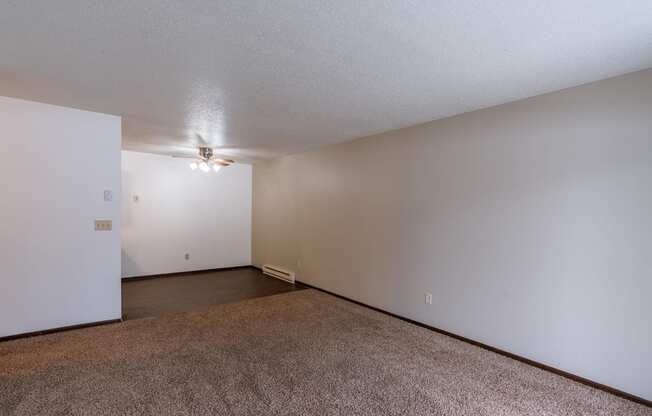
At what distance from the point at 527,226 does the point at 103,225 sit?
4.25 meters

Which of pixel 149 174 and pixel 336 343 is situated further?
pixel 149 174

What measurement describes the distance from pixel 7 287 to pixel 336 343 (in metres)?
3.19

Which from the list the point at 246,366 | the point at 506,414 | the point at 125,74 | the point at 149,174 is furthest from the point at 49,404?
the point at 149,174

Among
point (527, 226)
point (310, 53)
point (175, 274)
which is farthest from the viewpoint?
point (175, 274)

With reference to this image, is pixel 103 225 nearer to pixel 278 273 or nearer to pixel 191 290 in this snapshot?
pixel 191 290

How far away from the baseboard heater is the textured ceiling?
325 centimetres

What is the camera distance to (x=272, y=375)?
8.41ft

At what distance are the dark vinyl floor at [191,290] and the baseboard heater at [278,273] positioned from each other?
0.44 feet

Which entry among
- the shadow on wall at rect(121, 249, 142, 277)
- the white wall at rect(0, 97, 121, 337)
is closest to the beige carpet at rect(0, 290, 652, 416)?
the white wall at rect(0, 97, 121, 337)

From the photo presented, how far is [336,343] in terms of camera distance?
10.5ft

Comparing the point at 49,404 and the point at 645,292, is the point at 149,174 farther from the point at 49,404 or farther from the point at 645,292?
the point at 645,292

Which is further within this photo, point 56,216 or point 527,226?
point 56,216

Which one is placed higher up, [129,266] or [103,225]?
[103,225]

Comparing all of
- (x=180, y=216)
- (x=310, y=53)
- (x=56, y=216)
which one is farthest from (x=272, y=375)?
(x=180, y=216)
